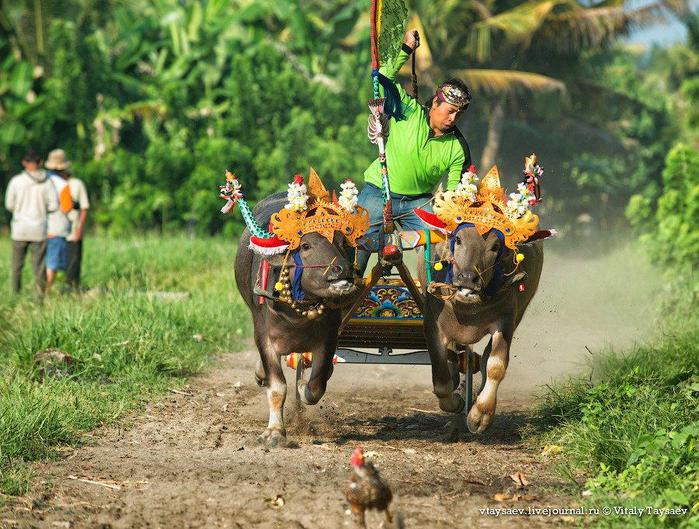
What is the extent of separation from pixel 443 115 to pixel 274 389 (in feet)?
6.80

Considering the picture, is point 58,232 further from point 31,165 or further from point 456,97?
point 456,97

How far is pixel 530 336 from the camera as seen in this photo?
11.5 m

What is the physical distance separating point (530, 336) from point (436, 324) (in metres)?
4.63

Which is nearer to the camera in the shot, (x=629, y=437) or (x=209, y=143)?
(x=629, y=437)

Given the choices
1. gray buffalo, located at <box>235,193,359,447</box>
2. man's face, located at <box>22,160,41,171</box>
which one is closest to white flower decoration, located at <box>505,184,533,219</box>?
gray buffalo, located at <box>235,193,359,447</box>

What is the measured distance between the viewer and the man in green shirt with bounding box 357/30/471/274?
7.26 metres

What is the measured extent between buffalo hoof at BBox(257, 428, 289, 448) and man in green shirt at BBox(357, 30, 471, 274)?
118 centimetres

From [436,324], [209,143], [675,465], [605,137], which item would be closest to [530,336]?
[436,324]

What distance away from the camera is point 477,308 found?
22.7ft

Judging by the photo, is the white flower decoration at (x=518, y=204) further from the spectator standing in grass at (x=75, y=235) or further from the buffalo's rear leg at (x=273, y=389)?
the spectator standing in grass at (x=75, y=235)

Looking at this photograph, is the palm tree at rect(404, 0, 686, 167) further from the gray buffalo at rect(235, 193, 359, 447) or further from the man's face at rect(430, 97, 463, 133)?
the gray buffalo at rect(235, 193, 359, 447)

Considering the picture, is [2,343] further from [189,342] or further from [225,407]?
[225,407]

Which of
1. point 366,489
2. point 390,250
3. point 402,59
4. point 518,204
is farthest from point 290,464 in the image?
point 402,59

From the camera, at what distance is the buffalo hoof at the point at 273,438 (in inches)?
271
